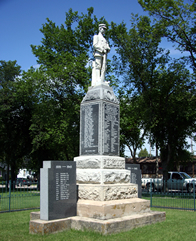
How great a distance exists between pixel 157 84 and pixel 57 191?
18.1 metres

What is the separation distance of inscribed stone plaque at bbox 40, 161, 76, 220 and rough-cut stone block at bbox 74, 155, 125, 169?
516 mm

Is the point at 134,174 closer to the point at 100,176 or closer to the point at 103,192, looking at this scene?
the point at 100,176

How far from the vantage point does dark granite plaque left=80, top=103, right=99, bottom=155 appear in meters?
8.48

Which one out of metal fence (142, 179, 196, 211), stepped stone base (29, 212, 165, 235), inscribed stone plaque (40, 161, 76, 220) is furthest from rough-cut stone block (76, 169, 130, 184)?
metal fence (142, 179, 196, 211)

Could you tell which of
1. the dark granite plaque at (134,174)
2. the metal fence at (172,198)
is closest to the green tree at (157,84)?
the metal fence at (172,198)

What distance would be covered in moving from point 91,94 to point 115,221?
391 centimetres

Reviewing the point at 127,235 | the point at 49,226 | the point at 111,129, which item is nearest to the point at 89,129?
the point at 111,129

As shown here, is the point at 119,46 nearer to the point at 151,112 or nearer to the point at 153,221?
the point at 151,112

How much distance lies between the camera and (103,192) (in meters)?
7.61

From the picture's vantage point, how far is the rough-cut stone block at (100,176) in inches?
309

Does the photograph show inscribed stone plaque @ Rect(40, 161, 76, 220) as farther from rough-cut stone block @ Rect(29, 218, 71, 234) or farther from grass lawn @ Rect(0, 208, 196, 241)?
grass lawn @ Rect(0, 208, 196, 241)

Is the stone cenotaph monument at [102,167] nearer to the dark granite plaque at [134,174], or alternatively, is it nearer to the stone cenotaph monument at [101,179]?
the stone cenotaph monument at [101,179]

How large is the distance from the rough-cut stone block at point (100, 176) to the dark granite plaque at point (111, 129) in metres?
0.64

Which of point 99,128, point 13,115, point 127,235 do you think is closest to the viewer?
point 127,235
